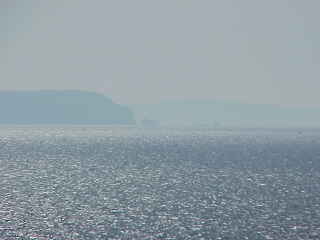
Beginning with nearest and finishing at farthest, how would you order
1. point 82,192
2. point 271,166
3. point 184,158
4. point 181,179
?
point 82,192, point 181,179, point 271,166, point 184,158

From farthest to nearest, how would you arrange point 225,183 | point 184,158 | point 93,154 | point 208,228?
point 93,154 < point 184,158 < point 225,183 < point 208,228

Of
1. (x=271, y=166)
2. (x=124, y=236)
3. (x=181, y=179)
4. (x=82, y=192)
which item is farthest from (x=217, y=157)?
(x=124, y=236)

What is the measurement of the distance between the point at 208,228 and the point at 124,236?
1043 cm

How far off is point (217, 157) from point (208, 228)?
110973 millimetres

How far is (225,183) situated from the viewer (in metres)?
106

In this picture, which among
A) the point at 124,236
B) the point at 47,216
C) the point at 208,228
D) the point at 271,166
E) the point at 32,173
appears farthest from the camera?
the point at 271,166

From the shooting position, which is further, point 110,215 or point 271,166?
point 271,166

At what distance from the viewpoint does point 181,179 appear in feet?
369

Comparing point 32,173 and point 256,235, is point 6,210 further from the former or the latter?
point 32,173

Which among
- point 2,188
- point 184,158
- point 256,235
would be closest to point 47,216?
point 256,235

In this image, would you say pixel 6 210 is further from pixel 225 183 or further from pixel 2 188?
pixel 225 183

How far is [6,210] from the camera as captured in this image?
72.7m

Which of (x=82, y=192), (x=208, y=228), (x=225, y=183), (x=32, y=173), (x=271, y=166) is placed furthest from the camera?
(x=271, y=166)

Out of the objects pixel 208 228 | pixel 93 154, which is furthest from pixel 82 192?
pixel 93 154
